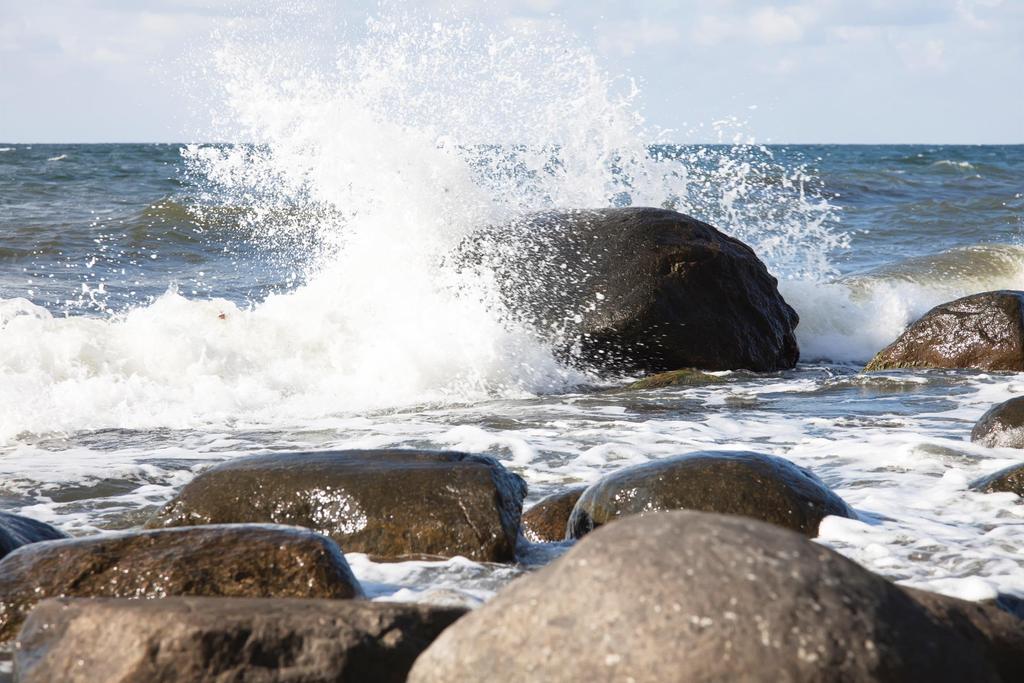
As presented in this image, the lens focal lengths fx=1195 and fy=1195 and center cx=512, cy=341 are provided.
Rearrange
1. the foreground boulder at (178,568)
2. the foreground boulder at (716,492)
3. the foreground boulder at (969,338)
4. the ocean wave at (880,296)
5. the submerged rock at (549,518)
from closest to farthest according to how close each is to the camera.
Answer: the foreground boulder at (178,568)
the foreground boulder at (716,492)
the submerged rock at (549,518)
the foreground boulder at (969,338)
the ocean wave at (880,296)

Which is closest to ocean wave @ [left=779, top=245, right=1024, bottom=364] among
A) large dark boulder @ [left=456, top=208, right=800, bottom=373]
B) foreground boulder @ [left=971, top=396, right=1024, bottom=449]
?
large dark boulder @ [left=456, top=208, right=800, bottom=373]

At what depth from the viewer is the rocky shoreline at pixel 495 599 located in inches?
82.0

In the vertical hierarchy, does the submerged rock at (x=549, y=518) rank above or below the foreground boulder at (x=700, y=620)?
below

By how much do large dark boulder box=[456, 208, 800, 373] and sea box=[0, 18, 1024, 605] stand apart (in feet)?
0.40

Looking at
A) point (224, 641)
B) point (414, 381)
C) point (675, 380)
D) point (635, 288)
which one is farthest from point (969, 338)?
point (224, 641)

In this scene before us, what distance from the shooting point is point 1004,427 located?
5629mm

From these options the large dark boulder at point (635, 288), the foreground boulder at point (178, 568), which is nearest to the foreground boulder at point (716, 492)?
the foreground boulder at point (178, 568)

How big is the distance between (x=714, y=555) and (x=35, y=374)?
6.40 metres

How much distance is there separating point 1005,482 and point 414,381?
4043mm

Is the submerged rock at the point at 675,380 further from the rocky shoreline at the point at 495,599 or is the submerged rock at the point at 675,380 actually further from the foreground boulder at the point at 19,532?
the foreground boulder at the point at 19,532

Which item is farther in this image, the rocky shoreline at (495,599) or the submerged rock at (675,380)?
the submerged rock at (675,380)

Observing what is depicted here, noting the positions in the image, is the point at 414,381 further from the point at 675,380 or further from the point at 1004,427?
the point at 1004,427

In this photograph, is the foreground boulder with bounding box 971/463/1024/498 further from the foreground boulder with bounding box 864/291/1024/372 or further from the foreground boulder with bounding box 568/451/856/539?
the foreground boulder with bounding box 864/291/1024/372

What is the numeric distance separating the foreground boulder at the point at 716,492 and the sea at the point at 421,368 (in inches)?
4.9
